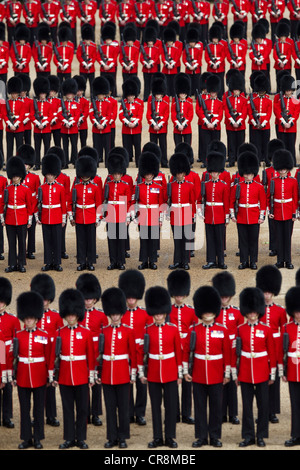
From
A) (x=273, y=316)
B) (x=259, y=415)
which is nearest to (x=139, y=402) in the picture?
(x=259, y=415)

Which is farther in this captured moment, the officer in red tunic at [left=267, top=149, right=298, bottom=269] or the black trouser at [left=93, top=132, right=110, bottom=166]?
the black trouser at [left=93, top=132, right=110, bottom=166]

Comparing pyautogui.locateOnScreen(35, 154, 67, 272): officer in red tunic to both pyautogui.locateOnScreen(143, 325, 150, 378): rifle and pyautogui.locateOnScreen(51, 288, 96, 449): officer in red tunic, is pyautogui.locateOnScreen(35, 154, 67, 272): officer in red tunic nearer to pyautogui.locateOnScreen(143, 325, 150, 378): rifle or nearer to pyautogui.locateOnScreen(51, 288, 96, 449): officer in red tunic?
pyautogui.locateOnScreen(51, 288, 96, 449): officer in red tunic

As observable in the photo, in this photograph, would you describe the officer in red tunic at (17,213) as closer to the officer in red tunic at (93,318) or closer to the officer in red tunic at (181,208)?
the officer in red tunic at (181,208)

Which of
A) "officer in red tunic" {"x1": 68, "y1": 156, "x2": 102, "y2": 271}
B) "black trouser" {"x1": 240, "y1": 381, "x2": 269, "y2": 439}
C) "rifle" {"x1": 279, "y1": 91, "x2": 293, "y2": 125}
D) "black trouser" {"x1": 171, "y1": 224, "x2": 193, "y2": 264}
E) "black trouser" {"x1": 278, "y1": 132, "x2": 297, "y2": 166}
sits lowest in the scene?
"black trouser" {"x1": 240, "y1": 381, "x2": 269, "y2": 439}

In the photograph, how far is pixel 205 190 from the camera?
39.9 feet

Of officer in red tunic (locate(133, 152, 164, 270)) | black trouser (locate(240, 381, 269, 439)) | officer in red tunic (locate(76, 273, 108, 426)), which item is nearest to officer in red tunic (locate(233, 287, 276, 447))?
black trouser (locate(240, 381, 269, 439))

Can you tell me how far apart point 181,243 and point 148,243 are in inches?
12.4

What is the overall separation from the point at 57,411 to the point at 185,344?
4.18ft

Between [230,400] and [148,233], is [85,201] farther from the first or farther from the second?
[230,400]

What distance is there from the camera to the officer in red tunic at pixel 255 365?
352 inches

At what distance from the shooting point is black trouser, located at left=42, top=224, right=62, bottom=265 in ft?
40.4

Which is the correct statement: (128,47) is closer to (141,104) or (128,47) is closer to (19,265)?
(141,104)

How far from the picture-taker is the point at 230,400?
9.48m

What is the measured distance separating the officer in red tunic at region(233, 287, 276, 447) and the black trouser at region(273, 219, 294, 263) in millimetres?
3121
